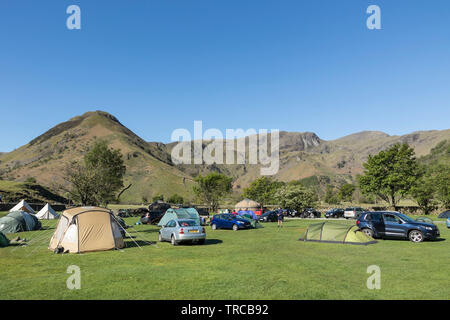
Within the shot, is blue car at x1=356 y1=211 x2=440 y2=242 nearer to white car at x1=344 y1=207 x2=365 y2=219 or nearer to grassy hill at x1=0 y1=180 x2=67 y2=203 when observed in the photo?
white car at x1=344 y1=207 x2=365 y2=219

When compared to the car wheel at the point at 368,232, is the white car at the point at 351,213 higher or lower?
lower

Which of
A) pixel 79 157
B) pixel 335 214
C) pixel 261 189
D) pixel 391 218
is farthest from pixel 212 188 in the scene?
pixel 79 157

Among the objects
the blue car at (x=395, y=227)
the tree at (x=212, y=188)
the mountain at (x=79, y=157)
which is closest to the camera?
the blue car at (x=395, y=227)

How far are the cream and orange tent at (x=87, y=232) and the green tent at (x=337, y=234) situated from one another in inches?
431

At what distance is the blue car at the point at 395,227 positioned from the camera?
1875 cm

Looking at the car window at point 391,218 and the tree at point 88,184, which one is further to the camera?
the tree at point 88,184

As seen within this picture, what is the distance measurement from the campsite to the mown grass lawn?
25mm

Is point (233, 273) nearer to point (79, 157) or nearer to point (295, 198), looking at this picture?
point (295, 198)

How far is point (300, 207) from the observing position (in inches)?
2031

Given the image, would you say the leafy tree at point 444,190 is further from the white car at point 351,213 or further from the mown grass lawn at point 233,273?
the mown grass lawn at point 233,273

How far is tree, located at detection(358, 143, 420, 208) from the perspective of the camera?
54844mm


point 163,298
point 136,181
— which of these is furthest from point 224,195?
point 136,181

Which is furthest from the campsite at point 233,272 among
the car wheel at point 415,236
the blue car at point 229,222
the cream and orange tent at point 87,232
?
the blue car at point 229,222
